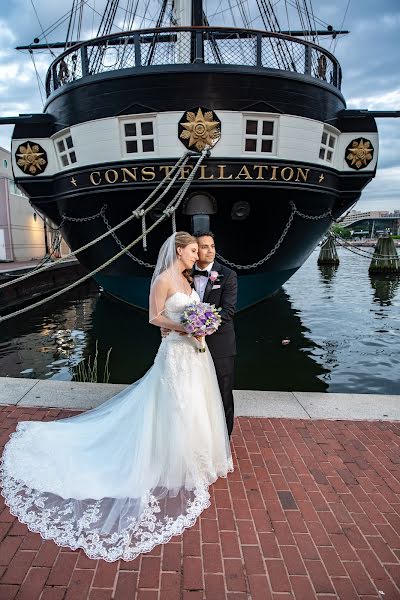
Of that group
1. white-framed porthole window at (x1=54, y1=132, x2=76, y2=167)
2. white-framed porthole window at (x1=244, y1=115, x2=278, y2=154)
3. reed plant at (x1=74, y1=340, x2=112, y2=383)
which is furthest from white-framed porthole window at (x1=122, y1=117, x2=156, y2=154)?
reed plant at (x1=74, y1=340, x2=112, y2=383)

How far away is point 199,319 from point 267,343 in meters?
6.90

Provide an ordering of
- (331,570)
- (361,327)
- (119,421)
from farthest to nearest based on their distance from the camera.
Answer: (361,327) < (119,421) < (331,570)

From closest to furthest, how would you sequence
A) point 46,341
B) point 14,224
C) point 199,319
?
point 199,319 → point 46,341 → point 14,224

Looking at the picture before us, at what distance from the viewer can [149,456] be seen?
305 cm

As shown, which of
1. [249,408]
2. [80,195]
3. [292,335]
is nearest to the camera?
[249,408]

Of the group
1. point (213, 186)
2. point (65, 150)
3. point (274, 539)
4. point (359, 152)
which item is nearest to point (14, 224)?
point (65, 150)

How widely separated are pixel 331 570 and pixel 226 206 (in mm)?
6469

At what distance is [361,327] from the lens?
36.8 feet

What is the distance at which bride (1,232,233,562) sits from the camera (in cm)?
273

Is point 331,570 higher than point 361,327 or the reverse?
higher

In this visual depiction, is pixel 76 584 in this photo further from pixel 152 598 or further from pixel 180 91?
pixel 180 91

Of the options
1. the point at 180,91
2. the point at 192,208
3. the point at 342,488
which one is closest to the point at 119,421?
the point at 342,488

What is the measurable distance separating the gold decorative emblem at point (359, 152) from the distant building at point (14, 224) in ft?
62.8

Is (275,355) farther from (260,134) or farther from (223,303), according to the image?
(223,303)
